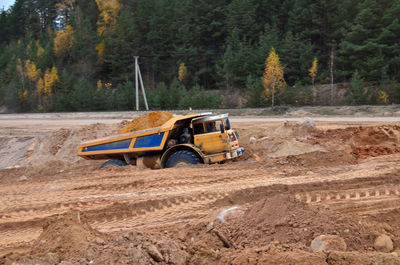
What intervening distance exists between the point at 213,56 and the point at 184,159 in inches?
1561

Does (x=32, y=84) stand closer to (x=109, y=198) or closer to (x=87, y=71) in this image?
(x=87, y=71)

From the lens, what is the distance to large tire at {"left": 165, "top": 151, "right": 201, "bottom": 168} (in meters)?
10.5

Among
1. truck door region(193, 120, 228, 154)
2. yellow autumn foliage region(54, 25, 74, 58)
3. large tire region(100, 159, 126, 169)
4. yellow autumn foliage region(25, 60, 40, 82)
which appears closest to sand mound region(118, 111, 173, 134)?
large tire region(100, 159, 126, 169)

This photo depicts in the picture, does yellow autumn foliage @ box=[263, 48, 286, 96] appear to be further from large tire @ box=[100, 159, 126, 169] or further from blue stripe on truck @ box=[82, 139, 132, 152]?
blue stripe on truck @ box=[82, 139, 132, 152]

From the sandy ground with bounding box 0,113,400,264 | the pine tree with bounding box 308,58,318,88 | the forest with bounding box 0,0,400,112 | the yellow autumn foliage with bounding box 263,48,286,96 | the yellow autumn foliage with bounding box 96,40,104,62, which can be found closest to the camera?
the sandy ground with bounding box 0,113,400,264

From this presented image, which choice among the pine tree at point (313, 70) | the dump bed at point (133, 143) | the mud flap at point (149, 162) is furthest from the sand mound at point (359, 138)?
the pine tree at point (313, 70)

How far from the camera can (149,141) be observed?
10758 mm

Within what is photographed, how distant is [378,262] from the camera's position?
13.6ft

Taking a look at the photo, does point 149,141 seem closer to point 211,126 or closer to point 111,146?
Answer: point 111,146

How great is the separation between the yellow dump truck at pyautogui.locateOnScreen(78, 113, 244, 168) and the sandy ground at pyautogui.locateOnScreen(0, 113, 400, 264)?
0.53 m

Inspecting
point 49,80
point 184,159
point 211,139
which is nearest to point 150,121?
point 184,159

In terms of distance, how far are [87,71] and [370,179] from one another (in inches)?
2077

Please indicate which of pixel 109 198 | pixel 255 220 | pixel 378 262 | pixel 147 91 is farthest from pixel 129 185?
pixel 147 91

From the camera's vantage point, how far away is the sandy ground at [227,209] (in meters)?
4.73
